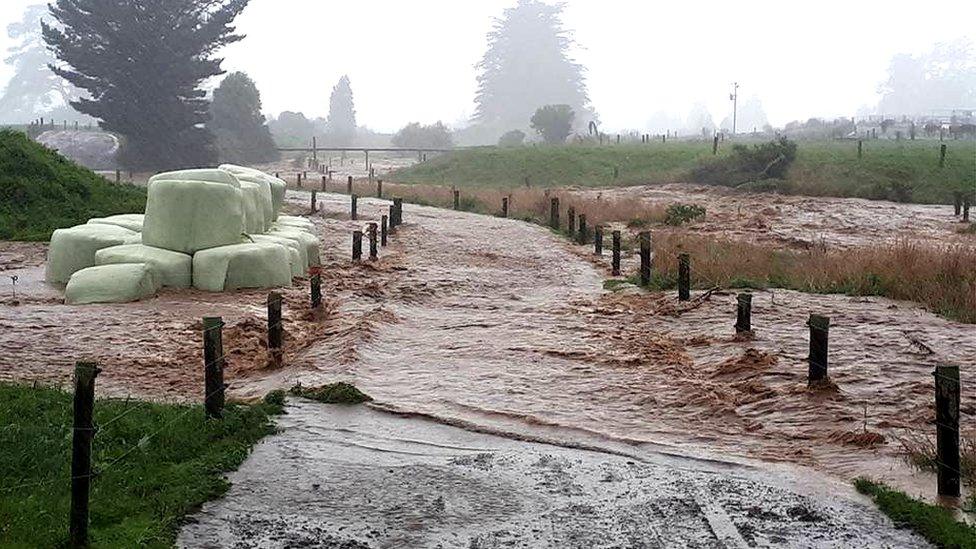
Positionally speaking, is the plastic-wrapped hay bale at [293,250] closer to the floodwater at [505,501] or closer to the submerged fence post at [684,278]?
the submerged fence post at [684,278]

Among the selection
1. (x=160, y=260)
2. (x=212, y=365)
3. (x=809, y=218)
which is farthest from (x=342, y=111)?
(x=212, y=365)

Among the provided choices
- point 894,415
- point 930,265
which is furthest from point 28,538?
point 930,265

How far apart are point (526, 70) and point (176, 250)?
96.6 m

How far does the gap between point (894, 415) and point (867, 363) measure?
2291 millimetres

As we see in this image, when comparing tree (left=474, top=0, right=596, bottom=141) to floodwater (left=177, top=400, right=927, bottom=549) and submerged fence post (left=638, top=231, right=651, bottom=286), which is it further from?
floodwater (left=177, top=400, right=927, bottom=549)

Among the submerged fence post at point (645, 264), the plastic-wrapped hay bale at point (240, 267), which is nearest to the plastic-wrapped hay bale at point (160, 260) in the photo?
the plastic-wrapped hay bale at point (240, 267)

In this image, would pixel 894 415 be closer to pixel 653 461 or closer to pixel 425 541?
pixel 653 461

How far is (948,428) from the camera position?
29.2 feet

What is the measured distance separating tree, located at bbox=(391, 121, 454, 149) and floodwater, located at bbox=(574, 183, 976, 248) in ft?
146

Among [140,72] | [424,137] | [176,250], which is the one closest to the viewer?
[176,250]

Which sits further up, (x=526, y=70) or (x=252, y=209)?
(x=526, y=70)

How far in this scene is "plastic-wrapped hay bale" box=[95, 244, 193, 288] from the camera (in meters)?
19.4

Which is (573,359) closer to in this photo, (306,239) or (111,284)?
(111,284)

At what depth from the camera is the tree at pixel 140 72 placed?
54125 millimetres
